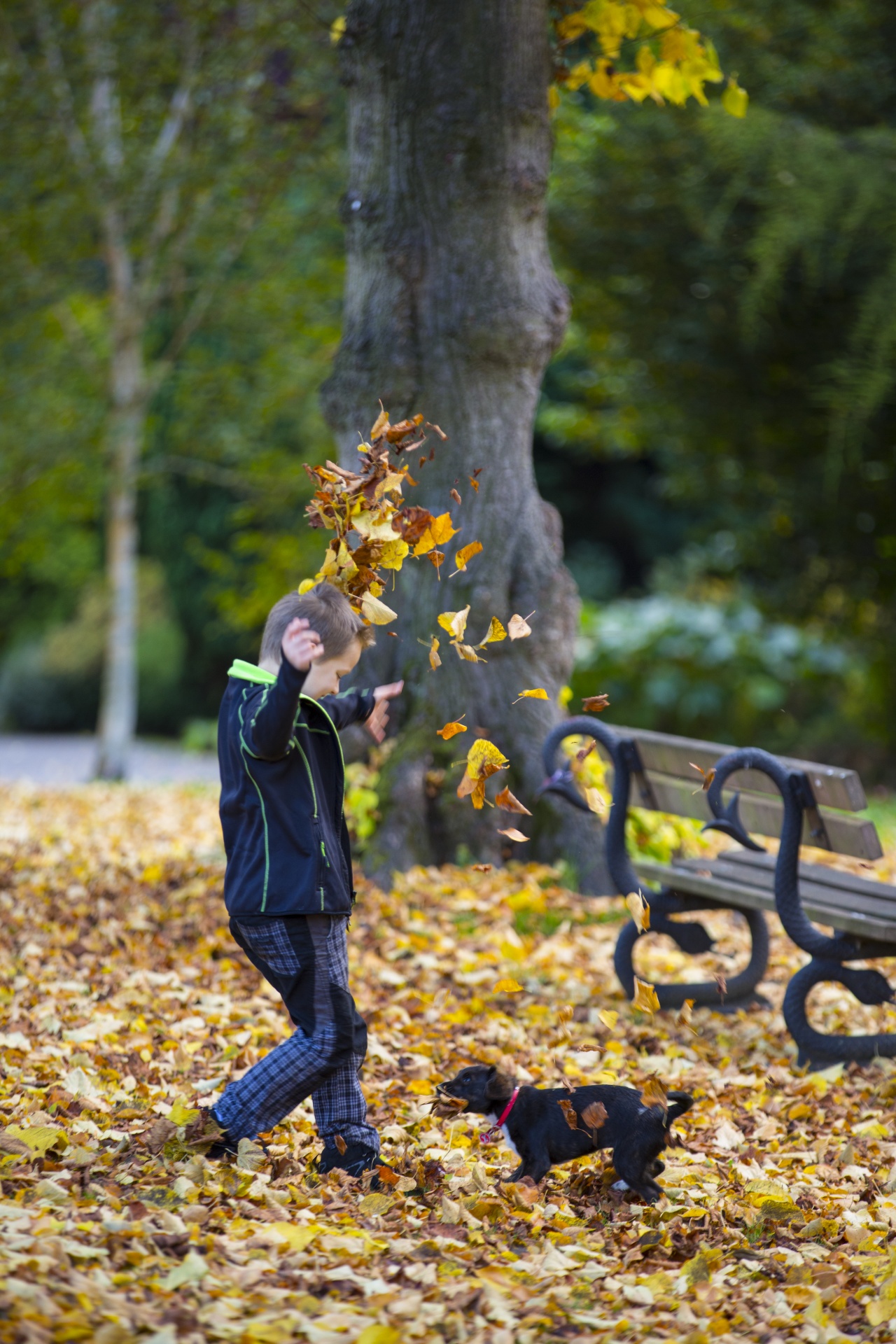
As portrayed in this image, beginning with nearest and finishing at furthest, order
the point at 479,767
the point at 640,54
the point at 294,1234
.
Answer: the point at 294,1234 → the point at 479,767 → the point at 640,54

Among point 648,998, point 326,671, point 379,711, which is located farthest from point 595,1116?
point 326,671

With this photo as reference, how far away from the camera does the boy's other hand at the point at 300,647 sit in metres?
2.49

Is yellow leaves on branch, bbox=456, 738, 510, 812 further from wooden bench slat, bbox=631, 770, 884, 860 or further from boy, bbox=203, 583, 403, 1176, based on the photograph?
wooden bench slat, bbox=631, 770, 884, 860

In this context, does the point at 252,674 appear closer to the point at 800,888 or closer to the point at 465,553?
the point at 465,553

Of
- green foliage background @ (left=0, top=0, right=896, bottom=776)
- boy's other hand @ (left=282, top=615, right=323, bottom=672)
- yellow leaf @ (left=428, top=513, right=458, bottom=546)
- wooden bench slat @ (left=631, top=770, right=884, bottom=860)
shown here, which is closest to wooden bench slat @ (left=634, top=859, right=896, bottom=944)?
wooden bench slat @ (left=631, top=770, right=884, bottom=860)

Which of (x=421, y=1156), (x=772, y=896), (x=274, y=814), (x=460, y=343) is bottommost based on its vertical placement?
(x=421, y=1156)

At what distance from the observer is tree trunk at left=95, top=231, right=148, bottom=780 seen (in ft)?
35.4

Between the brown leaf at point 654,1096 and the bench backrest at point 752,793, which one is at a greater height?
the bench backrest at point 752,793

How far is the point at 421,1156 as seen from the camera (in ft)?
10.0

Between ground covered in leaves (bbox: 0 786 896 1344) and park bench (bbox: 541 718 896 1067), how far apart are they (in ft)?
0.47

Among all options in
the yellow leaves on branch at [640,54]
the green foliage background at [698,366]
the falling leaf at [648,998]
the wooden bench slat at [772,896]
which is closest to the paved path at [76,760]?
the green foliage background at [698,366]

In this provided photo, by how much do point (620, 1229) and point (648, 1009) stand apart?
1.71ft

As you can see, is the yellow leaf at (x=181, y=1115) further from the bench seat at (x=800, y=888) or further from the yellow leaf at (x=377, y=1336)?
the bench seat at (x=800, y=888)

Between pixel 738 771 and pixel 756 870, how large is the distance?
407 mm
